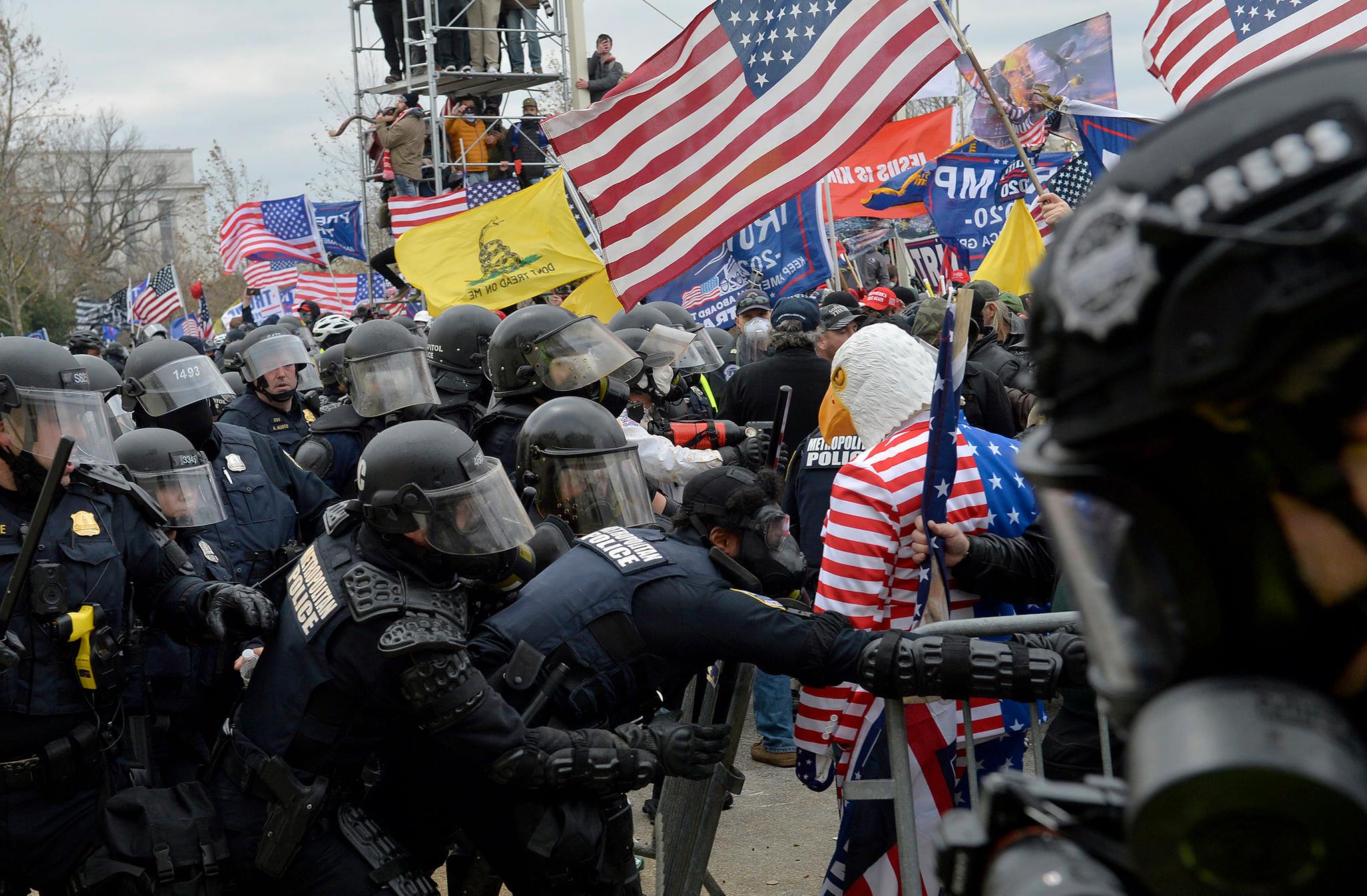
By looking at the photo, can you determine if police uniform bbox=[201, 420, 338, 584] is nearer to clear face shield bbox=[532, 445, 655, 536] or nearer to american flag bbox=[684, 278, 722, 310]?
clear face shield bbox=[532, 445, 655, 536]

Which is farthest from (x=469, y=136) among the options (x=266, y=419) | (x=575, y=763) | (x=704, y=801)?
(x=575, y=763)

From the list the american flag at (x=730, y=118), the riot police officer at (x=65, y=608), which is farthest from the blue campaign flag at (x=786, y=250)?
the riot police officer at (x=65, y=608)

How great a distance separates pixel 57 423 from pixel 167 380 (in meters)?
2.23

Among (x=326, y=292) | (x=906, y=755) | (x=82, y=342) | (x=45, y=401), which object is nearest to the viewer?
(x=906, y=755)

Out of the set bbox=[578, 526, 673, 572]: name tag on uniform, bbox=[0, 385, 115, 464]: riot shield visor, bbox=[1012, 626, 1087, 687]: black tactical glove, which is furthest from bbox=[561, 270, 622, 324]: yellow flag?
bbox=[1012, 626, 1087, 687]: black tactical glove

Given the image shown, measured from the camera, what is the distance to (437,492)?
3730mm

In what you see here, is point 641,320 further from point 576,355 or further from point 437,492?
point 437,492

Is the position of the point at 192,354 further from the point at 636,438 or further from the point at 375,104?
the point at 375,104

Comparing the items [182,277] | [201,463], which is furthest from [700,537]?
[182,277]

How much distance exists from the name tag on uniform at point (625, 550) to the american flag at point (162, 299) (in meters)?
17.8

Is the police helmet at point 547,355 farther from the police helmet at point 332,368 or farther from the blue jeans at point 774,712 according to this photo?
the police helmet at point 332,368

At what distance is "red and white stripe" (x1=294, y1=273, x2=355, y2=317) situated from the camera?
19.8 m

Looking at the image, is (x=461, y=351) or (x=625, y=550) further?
(x=461, y=351)

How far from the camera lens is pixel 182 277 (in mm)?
51250
